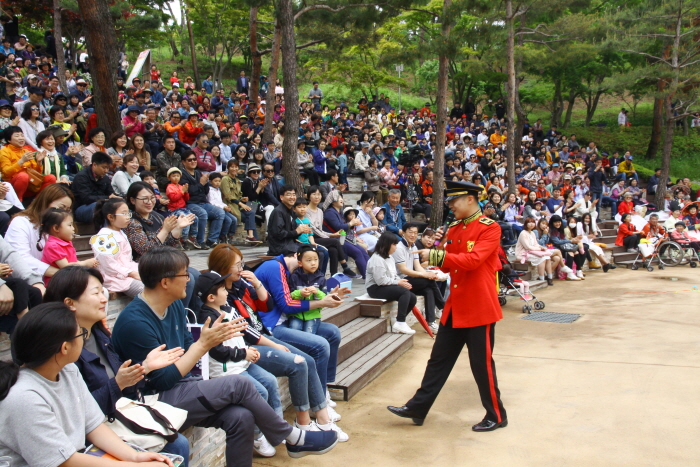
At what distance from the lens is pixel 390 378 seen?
5648 mm

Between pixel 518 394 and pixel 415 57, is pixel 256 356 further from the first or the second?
pixel 415 57

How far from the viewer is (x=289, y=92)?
32.0 ft

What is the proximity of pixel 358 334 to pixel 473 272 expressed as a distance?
1.99 meters

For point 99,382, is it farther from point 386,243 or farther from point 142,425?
point 386,243

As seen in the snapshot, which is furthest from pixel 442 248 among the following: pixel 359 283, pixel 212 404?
pixel 359 283

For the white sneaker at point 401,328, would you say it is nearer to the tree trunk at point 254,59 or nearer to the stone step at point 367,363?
the stone step at point 367,363

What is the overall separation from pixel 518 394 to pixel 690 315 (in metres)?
4.84

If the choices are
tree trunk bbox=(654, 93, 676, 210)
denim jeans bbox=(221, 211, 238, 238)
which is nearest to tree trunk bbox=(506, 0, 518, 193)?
tree trunk bbox=(654, 93, 676, 210)

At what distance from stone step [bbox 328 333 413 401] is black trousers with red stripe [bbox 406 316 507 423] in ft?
2.44

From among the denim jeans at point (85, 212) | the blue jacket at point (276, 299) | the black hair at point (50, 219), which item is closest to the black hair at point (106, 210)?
the black hair at point (50, 219)

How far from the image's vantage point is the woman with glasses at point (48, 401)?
2.17m

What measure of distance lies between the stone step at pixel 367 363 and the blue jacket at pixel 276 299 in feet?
2.65

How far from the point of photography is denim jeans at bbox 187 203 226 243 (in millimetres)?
8156

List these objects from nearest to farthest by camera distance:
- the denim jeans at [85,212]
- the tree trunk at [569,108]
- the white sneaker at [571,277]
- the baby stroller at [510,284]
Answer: the denim jeans at [85,212], the baby stroller at [510,284], the white sneaker at [571,277], the tree trunk at [569,108]
